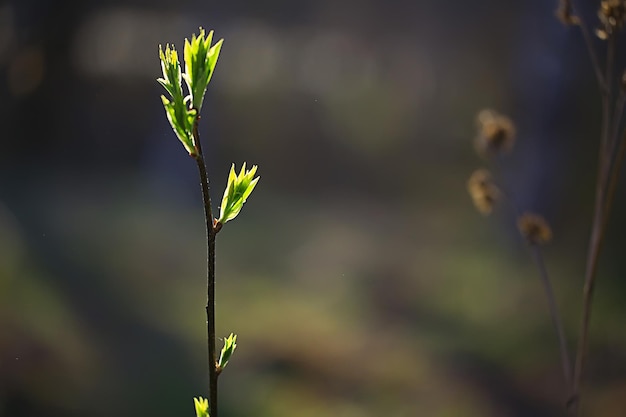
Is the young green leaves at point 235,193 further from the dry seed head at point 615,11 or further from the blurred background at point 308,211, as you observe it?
the blurred background at point 308,211

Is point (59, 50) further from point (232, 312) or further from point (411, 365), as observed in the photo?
point (411, 365)

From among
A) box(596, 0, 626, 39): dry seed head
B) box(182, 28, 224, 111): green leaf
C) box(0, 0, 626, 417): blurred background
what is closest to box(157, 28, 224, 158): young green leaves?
box(182, 28, 224, 111): green leaf

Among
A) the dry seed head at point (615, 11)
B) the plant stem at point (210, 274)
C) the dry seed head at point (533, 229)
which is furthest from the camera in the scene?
the dry seed head at point (533, 229)

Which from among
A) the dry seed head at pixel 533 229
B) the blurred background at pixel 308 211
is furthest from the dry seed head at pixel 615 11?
the blurred background at pixel 308 211

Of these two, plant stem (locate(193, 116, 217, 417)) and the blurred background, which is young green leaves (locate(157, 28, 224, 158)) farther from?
the blurred background

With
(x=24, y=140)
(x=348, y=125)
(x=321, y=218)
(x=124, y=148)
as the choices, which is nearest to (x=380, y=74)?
(x=348, y=125)

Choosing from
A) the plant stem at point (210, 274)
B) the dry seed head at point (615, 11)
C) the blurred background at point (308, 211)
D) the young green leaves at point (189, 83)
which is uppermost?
the young green leaves at point (189, 83)
